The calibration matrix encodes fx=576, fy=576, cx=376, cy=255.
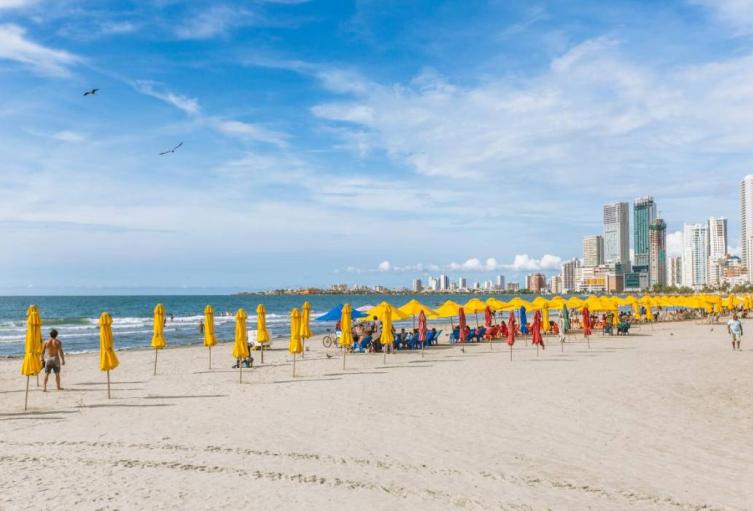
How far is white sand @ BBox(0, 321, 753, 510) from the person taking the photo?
22.7 ft

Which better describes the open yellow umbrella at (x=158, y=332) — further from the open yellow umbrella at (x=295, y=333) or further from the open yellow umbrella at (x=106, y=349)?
the open yellow umbrella at (x=295, y=333)

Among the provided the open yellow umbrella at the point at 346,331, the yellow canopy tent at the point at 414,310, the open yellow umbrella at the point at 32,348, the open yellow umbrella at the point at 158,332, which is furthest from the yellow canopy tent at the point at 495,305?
the open yellow umbrella at the point at 32,348

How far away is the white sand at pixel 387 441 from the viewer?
6.93 m

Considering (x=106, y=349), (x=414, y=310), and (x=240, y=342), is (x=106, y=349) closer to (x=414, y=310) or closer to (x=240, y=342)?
(x=240, y=342)

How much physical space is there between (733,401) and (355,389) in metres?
8.71

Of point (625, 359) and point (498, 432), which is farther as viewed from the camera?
point (625, 359)

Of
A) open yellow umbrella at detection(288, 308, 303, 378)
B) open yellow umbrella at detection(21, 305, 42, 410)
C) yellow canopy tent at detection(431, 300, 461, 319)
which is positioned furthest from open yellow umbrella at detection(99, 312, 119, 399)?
yellow canopy tent at detection(431, 300, 461, 319)

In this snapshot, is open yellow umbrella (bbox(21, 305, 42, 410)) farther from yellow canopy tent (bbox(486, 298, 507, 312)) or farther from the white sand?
yellow canopy tent (bbox(486, 298, 507, 312))

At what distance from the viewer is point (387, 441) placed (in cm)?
934

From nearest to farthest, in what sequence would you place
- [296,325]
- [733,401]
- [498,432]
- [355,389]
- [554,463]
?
Result: [554,463] → [498,432] → [733,401] → [355,389] → [296,325]

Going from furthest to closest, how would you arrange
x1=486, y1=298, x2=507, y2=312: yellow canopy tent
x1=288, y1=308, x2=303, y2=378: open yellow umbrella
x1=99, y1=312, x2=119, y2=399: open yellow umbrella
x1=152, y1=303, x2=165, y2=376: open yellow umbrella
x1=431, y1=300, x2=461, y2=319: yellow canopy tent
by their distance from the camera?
x1=486, y1=298, x2=507, y2=312: yellow canopy tent < x1=431, y1=300, x2=461, y2=319: yellow canopy tent < x1=152, y1=303, x2=165, y2=376: open yellow umbrella < x1=288, y1=308, x2=303, y2=378: open yellow umbrella < x1=99, y1=312, x2=119, y2=399: open yellow umbrella

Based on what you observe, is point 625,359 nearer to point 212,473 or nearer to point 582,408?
point 582,408

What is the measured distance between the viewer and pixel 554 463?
8.20 meters

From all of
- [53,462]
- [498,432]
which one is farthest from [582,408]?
[53,462]
